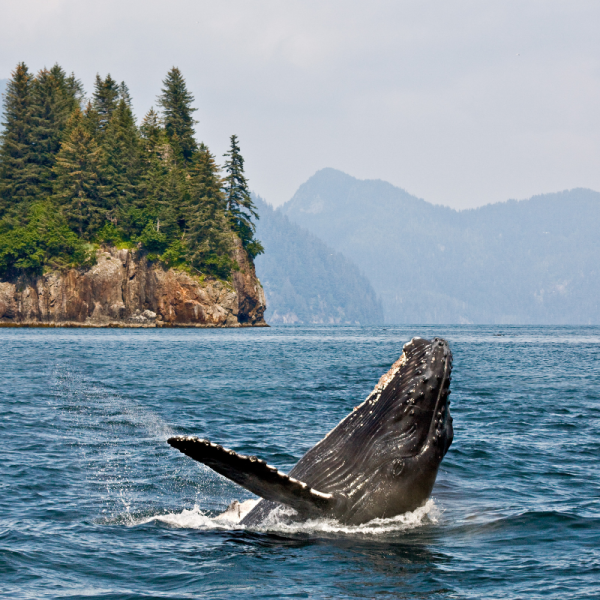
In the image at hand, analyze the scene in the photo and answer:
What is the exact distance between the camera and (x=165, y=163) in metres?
107

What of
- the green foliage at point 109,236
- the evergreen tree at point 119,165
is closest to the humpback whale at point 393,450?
the green foliage at point 109,236

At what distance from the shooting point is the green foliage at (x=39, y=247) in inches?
3519

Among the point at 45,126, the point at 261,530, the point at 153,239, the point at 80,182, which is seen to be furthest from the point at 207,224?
the point at 261,530

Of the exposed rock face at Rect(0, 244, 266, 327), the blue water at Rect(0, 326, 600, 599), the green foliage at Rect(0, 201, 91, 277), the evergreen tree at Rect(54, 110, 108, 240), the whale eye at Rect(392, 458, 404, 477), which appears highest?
the evergreen tree at Rect(54, 110, 108, 240)

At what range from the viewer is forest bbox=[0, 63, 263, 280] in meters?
92.3

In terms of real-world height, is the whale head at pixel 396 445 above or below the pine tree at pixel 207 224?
below

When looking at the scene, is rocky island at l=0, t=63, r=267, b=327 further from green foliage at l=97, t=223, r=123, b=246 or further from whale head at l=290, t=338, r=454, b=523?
whale head at l=290, t=338, r=454, b=523

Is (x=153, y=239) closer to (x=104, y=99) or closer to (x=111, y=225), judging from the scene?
(x=111, y=225)

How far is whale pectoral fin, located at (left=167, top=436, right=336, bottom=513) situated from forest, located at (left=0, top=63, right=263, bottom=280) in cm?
8929

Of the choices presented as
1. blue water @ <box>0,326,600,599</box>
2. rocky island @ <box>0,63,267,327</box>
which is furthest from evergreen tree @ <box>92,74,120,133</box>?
blue water @ <box>0,326,600,599</box>

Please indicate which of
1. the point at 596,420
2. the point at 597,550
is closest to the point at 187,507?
the point at 597,550

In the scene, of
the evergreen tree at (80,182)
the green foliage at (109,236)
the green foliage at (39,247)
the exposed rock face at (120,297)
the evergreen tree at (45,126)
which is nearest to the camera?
the exposed rock face at (120,297)

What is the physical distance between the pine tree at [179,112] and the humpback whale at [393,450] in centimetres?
11083

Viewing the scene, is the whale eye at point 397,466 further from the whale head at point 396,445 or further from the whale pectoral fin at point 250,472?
the whale pectoral fin at point 250,472
